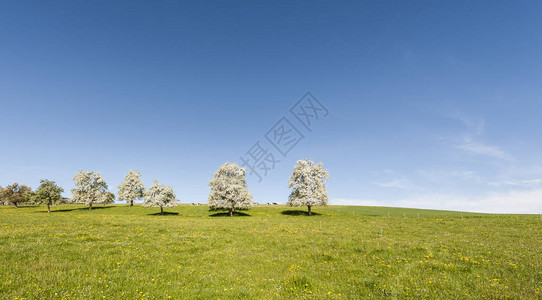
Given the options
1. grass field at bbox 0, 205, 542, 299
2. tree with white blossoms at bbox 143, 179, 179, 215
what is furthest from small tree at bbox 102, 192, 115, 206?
grass field at bbox 0, 205, 542, 299

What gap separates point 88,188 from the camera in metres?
77.4

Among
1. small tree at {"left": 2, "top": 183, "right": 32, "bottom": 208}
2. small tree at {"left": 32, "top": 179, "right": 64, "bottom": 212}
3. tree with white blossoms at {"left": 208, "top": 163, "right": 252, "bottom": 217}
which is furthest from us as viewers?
small tree at {"left": 2, "top": 183, "right": 32, "bottom": 208}

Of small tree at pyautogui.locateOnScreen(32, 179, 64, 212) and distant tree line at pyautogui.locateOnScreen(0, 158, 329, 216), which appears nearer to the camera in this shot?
distant tree line at pyautogui.locateOnScreen(0, 158, 329, 216)

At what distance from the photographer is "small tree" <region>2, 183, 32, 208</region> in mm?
98200

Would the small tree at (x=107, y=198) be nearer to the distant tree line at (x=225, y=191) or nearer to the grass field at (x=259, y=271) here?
the distant tree line at (x=225, y=191)

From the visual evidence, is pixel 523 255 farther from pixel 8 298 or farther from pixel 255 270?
pixel 8 298

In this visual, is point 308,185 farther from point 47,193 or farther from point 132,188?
point 47,193

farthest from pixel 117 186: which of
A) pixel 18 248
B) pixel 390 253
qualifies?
pixel 390 253

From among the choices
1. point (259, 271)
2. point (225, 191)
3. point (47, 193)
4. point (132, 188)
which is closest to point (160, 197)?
point (225, 191)

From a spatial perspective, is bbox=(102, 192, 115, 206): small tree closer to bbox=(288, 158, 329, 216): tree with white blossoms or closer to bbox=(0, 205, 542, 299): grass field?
bbox=(288, 158, 329, 216): tree with white blossoms

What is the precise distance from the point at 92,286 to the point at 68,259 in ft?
16.9

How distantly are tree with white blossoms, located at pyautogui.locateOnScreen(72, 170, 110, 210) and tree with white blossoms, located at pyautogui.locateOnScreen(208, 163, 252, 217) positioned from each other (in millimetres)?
45997

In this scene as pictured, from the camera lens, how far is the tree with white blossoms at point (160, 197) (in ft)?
209

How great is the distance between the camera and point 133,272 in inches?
493
